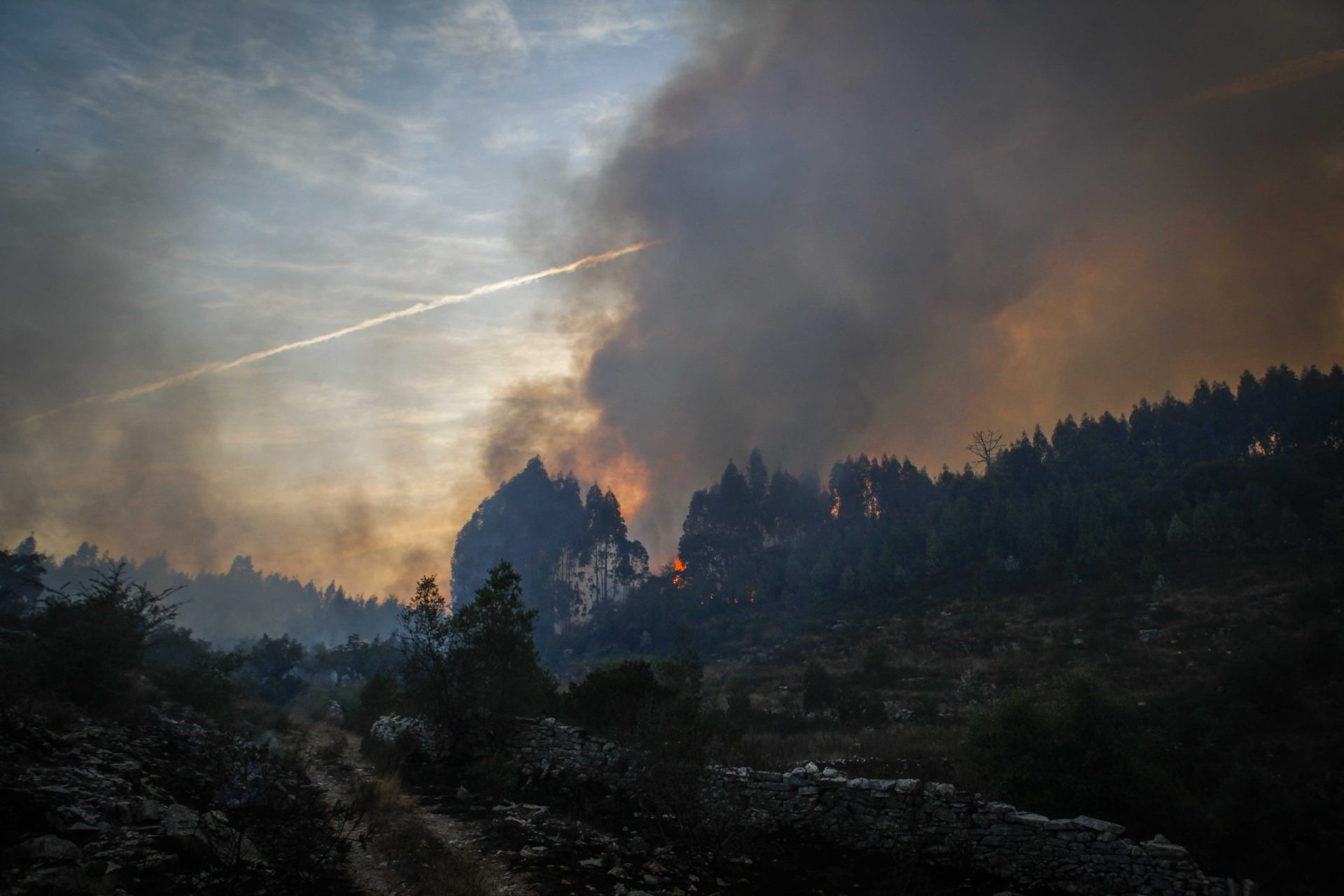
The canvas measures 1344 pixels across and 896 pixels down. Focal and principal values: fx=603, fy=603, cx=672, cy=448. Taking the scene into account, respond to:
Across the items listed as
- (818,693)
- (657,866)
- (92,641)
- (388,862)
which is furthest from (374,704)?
(657,866)

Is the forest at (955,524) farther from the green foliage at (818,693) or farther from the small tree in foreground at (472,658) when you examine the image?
the small tree in foreground at (472,658)

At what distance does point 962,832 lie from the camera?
Answer: 13.1 meters

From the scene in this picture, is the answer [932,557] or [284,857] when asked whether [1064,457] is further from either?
[284,857]

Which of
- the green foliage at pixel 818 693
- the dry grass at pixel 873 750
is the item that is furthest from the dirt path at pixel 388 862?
the green foliage at pixel 818 693

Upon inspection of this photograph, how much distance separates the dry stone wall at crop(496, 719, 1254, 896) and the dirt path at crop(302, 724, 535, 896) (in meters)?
5.19

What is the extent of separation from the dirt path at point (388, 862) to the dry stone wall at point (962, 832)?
519cm

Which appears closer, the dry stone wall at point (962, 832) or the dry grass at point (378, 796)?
the dry stone wall at point (962, 832)

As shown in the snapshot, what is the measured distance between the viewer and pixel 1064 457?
85.6 metres

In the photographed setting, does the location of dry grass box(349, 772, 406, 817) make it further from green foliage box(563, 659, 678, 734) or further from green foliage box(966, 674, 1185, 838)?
green foliage box(966, 674, 1185, 838)

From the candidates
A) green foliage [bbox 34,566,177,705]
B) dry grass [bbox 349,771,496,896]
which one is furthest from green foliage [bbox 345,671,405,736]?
dry grass [bbox 349,771,496,896]

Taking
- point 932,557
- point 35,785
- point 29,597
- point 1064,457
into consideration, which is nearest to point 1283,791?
point 35,785

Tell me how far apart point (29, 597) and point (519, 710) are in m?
70.0

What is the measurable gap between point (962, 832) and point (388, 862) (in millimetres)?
11797

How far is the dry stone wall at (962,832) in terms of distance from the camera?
11555mm
